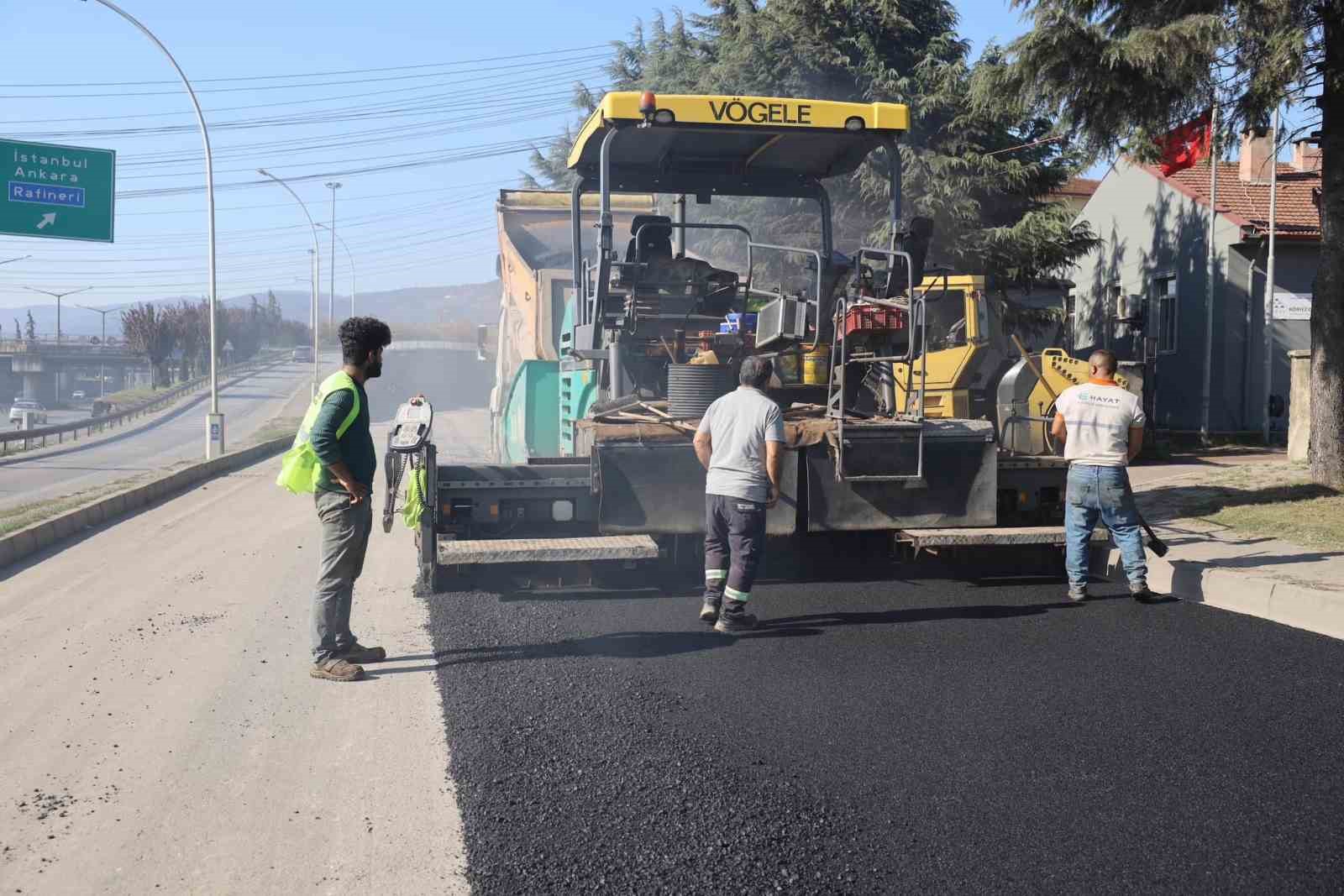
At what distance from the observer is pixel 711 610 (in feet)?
22.1

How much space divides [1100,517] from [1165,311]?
731 inches

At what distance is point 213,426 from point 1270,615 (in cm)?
2110

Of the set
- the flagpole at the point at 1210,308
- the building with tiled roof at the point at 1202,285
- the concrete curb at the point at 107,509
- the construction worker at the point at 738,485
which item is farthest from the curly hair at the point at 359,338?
the flagpole at the point at 1210,308

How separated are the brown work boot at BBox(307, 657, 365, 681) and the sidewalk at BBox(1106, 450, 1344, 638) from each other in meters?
5.22

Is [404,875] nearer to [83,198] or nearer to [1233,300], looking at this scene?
[1233,300]

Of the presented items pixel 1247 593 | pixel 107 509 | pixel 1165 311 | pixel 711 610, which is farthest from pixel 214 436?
pixel 1247 593

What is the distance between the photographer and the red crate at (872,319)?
7.79m

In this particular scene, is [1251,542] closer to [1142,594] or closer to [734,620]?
[1142,594]

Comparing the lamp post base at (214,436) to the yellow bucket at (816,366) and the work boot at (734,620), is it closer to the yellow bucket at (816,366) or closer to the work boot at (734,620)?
the yellow bucket at (816,366)

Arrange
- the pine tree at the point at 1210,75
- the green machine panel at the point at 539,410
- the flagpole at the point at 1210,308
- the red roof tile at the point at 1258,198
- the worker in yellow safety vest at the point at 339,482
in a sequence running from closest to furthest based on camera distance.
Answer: the worker in yellow safety vest at the point at 339,482, the pine tree at the point at 1210,75, the green machine panel at the point at 539,410, the flagpole at the point at 1210,308, the red roof tile at the point at 1258,198

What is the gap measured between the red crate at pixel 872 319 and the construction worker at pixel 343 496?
3126 mm

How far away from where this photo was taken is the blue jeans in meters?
7.38

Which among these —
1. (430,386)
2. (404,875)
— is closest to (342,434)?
(404,875)

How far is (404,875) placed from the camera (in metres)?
3.57
